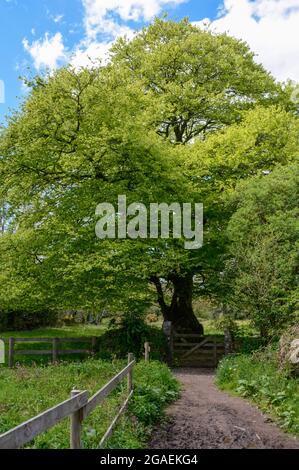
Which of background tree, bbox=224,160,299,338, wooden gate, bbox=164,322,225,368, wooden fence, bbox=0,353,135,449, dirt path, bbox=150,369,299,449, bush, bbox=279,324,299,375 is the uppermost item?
background tree, bbox=224,160,299,338

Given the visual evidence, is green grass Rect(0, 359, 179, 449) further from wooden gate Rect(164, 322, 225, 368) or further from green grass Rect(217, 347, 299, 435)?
wooden gate Rect(164, 322, 225, 368)

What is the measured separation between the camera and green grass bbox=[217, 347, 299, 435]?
10.2 metres

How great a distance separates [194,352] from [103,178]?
10.0 metres

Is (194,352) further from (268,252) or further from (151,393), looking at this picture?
(151,393)

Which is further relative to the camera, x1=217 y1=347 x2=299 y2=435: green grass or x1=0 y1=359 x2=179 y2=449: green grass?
x1=217 y1=347 x2=299 y2=435: green grass

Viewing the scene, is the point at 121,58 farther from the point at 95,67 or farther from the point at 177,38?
the point at 95,67

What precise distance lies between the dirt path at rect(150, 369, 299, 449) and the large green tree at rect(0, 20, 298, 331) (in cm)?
961

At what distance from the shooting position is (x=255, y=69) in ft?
103

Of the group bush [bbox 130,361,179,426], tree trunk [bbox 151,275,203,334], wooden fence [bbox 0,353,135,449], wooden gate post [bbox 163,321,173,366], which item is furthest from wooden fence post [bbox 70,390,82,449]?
→ tree trunk [bbox 151,275,203,334]

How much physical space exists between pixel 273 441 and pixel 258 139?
20273 mm

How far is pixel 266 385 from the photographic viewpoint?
12.5m

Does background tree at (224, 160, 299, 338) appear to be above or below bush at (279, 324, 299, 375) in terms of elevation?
above

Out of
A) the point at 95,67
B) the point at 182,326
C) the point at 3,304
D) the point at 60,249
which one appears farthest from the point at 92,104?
the point at 182,326

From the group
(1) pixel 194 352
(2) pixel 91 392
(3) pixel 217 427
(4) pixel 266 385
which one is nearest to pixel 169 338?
(1) pixel 194 352
